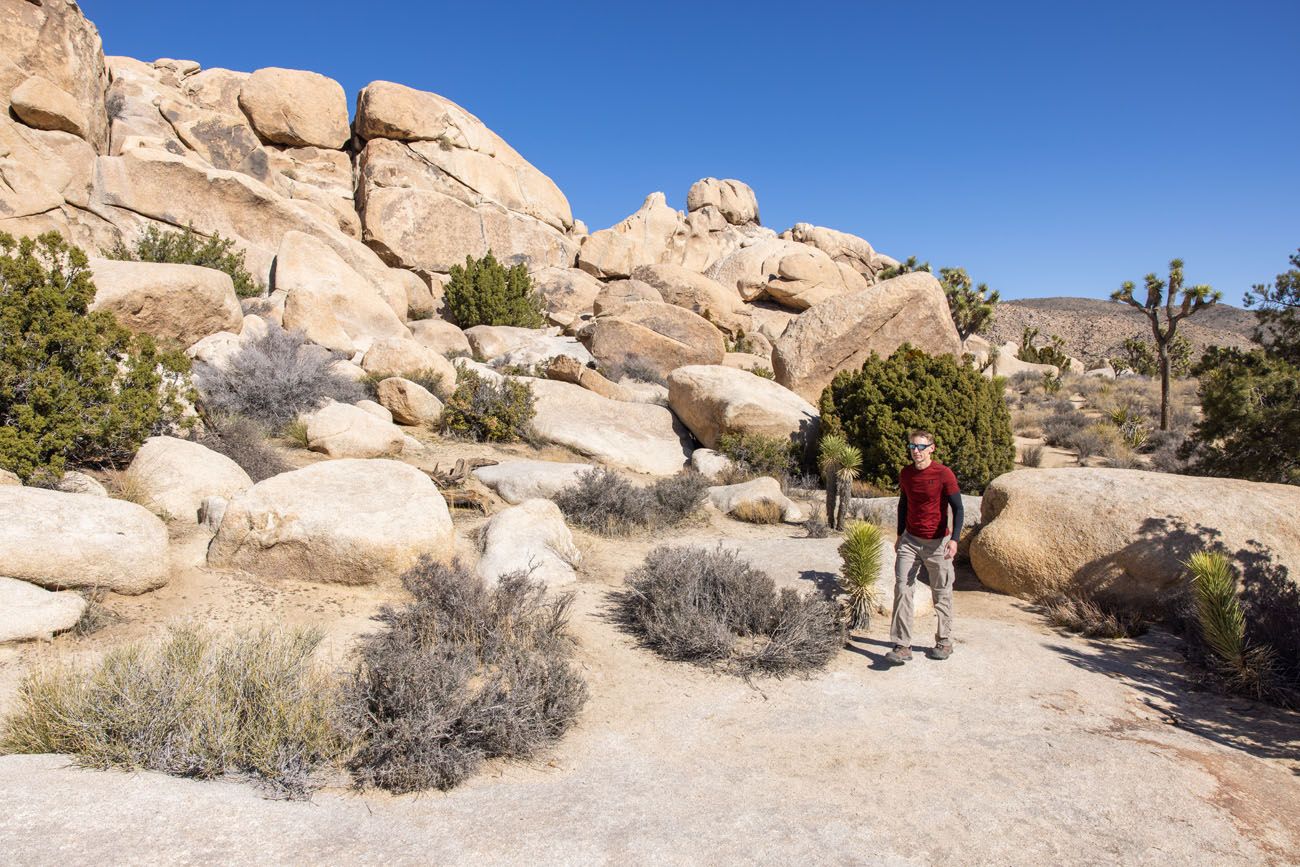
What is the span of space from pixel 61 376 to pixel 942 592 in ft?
27.6

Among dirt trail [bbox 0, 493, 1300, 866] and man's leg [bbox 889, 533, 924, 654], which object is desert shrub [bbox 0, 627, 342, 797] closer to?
dirt trail [bbox 0, 493, 1300, 866]

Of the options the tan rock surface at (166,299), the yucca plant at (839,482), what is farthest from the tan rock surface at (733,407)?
the tan rock surface at (166,299)

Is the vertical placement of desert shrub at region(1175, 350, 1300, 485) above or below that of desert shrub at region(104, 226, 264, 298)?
below

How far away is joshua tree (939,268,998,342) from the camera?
26656mm

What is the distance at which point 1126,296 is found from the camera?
68.5 feet

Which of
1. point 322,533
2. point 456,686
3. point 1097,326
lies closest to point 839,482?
point 322,533

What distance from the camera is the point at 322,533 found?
611 centimetres

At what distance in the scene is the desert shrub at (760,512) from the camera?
32.6 feet

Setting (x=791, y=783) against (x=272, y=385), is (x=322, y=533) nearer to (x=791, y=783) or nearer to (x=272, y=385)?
(x=791, y=783)

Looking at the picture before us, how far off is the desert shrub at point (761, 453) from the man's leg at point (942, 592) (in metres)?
6.32

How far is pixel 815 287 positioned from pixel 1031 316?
36965 millimetres

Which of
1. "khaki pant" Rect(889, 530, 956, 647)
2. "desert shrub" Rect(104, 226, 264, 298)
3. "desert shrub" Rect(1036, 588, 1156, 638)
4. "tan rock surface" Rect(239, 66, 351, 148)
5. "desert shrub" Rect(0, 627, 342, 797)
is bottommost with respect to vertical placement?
"desert shrub" Rect(0, 627, 342, 797)

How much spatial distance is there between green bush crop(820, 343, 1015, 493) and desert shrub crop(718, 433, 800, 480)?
3.11ft

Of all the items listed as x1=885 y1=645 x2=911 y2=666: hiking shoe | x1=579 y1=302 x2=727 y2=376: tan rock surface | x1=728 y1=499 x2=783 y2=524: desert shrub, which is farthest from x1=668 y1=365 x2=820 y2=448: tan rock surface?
x1=885 y1=645 x2=911 y2=666: hiking shoe
